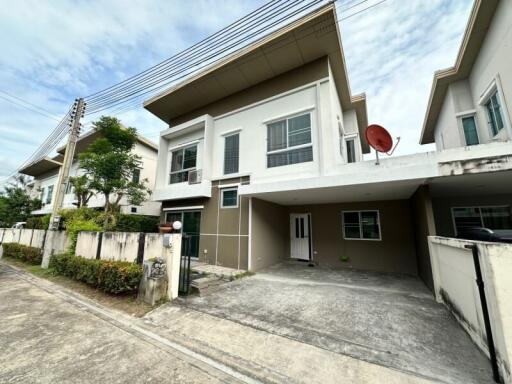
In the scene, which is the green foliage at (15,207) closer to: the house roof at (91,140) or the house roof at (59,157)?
the house roof at (59,157)

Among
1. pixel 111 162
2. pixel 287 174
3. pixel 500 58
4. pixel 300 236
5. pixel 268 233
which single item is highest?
pixel 500 58

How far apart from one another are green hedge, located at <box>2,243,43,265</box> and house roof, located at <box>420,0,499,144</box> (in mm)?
18410

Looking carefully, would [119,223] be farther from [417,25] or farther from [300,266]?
[417,25]

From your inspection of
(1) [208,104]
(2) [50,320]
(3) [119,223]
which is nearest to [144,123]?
(1) [208,104]

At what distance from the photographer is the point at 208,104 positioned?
1057 cm

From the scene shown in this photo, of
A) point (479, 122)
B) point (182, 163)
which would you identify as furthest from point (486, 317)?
point (182, 163)

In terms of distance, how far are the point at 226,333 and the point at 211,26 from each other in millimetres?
8115

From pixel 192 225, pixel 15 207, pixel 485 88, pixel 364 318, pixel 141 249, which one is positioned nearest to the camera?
pixel 364 318

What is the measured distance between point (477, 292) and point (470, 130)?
7.98 metres

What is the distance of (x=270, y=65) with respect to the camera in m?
8.26

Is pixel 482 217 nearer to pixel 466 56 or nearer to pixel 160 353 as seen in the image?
pixel 466 56

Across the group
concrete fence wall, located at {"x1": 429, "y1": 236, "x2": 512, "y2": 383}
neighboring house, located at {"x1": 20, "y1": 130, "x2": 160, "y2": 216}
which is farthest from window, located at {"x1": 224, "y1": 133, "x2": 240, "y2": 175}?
concrete fence wall, located at {"x1": 429, "y1": 236, "x2": 512, "y2": 383}

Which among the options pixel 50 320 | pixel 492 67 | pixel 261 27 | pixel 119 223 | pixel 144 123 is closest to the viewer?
pixel 50 320

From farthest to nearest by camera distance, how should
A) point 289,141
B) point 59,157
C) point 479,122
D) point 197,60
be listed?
point 59,157
point 289,141
point 479,122
point 197,60
